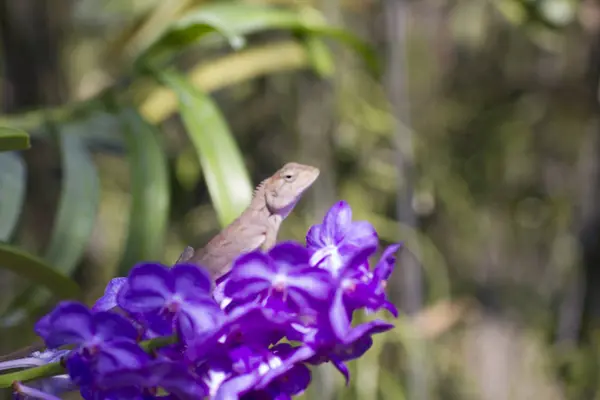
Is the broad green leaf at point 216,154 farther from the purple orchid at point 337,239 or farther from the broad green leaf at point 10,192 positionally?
the purple orchid at point 337,239

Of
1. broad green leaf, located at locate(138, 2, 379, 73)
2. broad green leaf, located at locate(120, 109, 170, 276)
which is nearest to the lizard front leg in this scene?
broad green leaf, located at locate(120, 109, 170, 276)

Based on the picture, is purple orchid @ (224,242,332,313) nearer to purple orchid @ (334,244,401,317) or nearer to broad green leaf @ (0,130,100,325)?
purple orchid @ (334,244,401,317)

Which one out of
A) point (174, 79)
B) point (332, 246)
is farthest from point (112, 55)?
point (332, 246)

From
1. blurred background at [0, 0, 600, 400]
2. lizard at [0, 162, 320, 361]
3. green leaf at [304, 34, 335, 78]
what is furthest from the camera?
green leaf at [304, 34, 335, 78]

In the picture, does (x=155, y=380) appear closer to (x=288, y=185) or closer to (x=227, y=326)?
(x=227, y=326)

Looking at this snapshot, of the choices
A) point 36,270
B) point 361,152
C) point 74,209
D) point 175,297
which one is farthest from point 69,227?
point 361,152

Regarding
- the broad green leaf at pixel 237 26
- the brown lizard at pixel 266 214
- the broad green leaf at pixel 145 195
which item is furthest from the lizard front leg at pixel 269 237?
the broad green leaf at pixel 237 26
